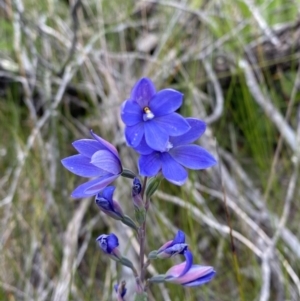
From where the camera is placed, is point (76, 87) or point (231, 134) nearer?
point (231, 134)

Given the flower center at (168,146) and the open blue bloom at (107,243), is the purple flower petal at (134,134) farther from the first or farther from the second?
the open blue bloom at (107,243)

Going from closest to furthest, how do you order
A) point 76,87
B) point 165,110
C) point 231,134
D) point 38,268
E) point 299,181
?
point 165,110 < point 38,268 < point 299,181 < point 231,134 < point 76,87

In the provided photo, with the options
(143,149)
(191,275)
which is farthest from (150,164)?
(191,275)

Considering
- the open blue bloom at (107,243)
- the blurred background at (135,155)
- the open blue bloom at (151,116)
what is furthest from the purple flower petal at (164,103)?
the blurred background at (135,155)

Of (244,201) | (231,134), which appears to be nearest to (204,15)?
(231,134)

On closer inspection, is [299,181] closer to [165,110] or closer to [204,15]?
[204,15]

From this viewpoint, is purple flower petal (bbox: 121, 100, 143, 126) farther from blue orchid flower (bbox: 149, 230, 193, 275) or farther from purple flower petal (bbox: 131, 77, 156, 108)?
blue orchid flower (bbox: 149, 230, 193, 275)

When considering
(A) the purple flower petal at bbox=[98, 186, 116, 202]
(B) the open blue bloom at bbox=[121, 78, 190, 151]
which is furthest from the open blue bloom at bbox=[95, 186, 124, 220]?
(B) the open blue bloom at bbox=[121, 78, 190, 151]

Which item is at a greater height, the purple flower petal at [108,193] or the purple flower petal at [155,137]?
the purple flower petal at [155,137]
